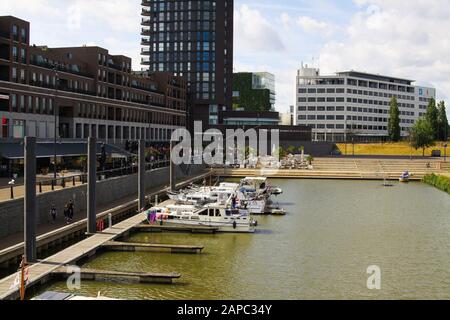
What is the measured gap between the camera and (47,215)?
42.3m

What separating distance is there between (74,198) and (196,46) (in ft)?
408

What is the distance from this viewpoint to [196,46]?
166 meters

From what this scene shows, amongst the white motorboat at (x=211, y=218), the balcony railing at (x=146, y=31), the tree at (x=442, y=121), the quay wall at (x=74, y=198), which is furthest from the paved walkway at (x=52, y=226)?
the tree at (x=442, y=121)

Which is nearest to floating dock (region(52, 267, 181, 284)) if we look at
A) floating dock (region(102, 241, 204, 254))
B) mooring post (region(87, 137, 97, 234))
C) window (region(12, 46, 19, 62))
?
floating dock (region(102, 241, 204, 254))

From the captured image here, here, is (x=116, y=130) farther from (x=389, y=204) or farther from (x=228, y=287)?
(x=228, y=287)

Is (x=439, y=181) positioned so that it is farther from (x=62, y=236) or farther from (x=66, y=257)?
(x=66, y=257)

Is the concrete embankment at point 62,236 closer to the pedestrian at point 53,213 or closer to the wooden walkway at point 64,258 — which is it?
the wooden walkway at point 64,258

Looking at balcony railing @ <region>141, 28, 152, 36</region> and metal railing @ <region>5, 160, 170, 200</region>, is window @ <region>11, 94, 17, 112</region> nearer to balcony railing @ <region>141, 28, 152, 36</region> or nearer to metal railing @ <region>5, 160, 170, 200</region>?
metal railing @ <region>5, 160, 170, 200</region>

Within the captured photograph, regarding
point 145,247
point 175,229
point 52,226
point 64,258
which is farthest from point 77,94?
point 64,258

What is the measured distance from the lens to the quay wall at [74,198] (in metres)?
36.3

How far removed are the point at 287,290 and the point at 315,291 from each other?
1546 millimetres

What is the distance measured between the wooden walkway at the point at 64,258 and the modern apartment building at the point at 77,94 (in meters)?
26.8

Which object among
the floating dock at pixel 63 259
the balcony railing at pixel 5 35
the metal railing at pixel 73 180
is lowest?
the floating dock at pixel 63 259

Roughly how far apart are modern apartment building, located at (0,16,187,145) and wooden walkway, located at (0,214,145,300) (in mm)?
26763
